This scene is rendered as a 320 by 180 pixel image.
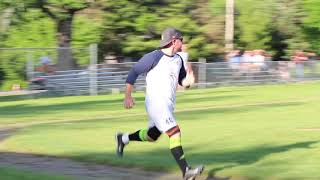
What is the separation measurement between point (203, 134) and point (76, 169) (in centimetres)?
432

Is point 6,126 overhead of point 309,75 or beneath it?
overhead

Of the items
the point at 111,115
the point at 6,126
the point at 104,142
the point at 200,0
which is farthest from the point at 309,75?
the point at 104,142

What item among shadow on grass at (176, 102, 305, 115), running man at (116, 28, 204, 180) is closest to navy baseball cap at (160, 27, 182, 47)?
running man at (116, 28, 204, 180)

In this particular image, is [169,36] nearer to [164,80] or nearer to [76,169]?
[164,80]

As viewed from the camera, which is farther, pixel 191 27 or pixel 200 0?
pixel 200 0

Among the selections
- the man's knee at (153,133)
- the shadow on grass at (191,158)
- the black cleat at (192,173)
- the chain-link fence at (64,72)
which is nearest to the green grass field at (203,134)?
the shadow on grass at (191,158)

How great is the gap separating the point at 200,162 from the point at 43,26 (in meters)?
28.2

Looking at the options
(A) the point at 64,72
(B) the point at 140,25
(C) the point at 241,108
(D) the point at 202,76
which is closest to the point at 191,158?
(C) the point at 241,108

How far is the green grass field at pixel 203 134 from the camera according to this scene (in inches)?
429

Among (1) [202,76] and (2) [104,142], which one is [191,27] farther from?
(2) [104,142]

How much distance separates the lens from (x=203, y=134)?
14.5 m

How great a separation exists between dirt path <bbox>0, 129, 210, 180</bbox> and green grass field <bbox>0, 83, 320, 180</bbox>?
29 cm

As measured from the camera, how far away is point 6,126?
56.4 ft

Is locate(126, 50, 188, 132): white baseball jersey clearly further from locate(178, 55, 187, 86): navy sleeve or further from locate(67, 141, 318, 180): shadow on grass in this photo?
locate(67, 141, 318, 180): shadow on grass
